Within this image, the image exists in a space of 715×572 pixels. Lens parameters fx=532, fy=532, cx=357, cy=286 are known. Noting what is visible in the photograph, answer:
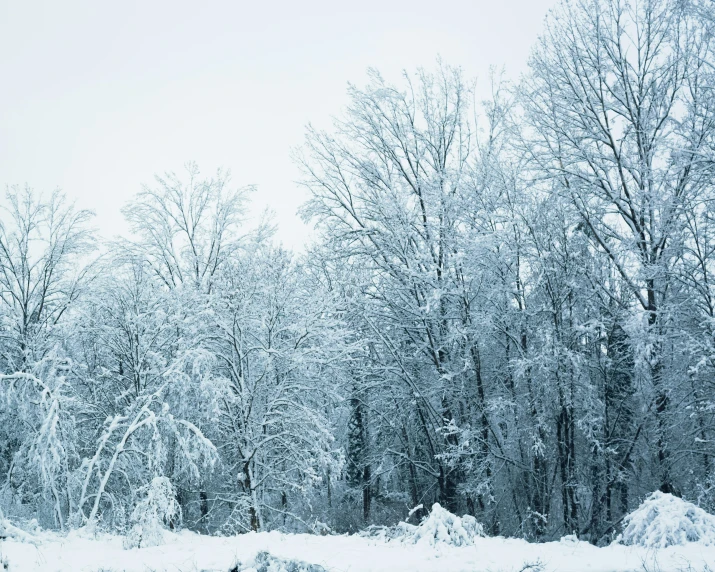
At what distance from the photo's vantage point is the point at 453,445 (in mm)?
11938

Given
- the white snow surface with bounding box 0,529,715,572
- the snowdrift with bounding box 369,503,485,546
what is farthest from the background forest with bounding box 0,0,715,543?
the snowdrift with bounding box 369,503,485,546

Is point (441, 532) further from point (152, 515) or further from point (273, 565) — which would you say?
point (152, 515)

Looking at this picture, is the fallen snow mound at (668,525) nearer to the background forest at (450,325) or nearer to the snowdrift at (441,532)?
the snowdrift at (441,532)

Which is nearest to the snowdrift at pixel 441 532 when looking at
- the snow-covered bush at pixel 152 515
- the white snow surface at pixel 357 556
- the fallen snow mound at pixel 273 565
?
the white snow surface at pixel 357 556

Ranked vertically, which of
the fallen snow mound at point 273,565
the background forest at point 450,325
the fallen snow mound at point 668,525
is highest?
the background forest at point 450,325

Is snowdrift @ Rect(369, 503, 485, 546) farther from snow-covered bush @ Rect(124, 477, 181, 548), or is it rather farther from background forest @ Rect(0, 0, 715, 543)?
snow-covered bush @ Rect(124, 477, 181, 548)

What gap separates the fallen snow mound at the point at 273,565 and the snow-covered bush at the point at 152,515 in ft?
9.94

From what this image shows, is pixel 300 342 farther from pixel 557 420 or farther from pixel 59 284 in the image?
pixel 59 284

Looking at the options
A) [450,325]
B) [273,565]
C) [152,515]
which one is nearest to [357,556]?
[273,565]

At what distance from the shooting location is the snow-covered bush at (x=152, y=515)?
8.36 m

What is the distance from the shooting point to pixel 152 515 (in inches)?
360

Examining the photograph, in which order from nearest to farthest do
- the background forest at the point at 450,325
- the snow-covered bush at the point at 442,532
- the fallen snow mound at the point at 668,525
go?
the fallen snow mound at the point at 668,525 < the snow-covered bush at the point at 442,532 < the background forest at the point at 450,325

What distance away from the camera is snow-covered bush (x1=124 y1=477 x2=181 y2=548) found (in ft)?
27.4

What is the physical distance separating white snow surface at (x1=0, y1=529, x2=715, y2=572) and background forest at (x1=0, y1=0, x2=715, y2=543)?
7.70ft
